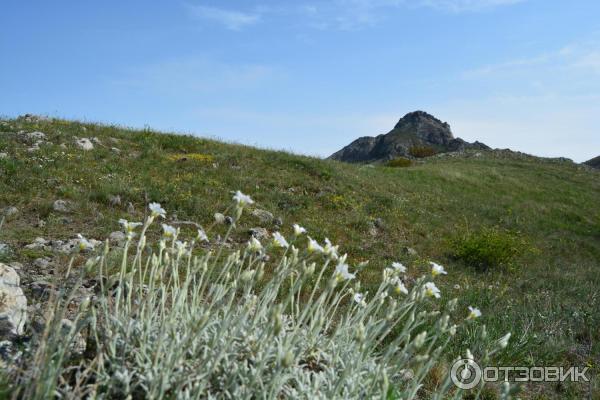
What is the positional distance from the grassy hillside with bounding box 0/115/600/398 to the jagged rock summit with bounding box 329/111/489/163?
144ft

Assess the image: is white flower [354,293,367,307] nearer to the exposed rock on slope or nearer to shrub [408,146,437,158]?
shrub [408,146,437,158]

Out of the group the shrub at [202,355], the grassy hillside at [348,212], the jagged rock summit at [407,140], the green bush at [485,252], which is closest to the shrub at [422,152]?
the jagged rock summit at [407,140]

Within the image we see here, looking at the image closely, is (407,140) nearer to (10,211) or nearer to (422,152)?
(422,152)

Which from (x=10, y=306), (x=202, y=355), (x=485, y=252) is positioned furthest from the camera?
(x=485, y=252)

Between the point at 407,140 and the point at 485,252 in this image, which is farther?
the point at 407,140

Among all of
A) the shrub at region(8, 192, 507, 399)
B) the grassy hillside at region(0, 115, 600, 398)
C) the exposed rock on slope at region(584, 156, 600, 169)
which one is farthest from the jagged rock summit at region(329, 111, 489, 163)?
the shrub at region(8, 192, 507, 399)

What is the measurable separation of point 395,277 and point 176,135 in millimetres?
13786

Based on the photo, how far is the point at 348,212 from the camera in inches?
499

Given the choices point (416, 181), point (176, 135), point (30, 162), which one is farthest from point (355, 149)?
point (30, 162)

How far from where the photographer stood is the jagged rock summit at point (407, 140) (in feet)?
209

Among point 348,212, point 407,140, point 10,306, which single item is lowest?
point 10,306

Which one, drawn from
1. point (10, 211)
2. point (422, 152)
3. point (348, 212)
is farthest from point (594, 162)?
point (10, 211)

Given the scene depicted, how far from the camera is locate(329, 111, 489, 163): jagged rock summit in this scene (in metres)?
63.6

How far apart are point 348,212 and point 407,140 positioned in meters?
55.8
